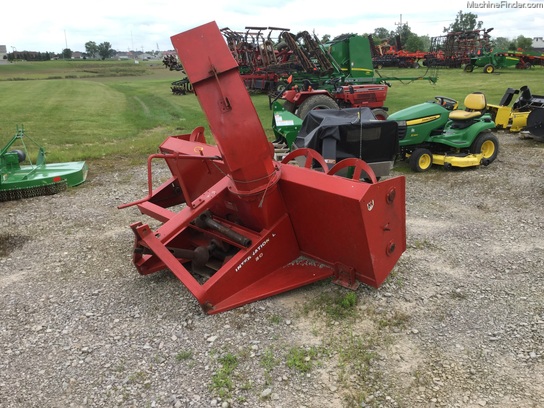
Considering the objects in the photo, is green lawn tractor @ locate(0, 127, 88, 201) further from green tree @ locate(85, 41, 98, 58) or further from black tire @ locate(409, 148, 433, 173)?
green tree @ locate(85, 41, 98, 58)

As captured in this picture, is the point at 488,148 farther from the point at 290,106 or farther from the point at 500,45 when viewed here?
the point at 500,45

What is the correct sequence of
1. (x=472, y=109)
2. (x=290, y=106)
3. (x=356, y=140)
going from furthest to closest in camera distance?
(x=290, y=106) < (x=472, y=109) < (x=356, y=140)

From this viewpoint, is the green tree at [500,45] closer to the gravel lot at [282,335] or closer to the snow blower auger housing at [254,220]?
the gravel lot at [282,335]

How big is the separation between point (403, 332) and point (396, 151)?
3.60m

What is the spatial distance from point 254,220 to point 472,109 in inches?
252

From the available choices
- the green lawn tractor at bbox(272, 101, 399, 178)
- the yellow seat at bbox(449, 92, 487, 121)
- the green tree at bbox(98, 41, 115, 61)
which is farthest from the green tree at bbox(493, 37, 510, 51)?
the green tree at bbox(98, 41, 115, 61)

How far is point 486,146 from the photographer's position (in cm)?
810

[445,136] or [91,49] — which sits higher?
[91,49]

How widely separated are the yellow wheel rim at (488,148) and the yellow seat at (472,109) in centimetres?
Answer: 54

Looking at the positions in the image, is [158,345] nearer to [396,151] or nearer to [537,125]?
[396,151]

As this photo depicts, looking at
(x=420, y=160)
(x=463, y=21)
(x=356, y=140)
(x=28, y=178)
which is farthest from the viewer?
(x=463, y=21)

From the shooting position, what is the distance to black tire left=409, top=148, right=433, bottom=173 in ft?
25.3

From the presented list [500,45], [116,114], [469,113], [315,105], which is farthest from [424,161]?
[500,45]

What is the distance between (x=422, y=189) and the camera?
687 cm
